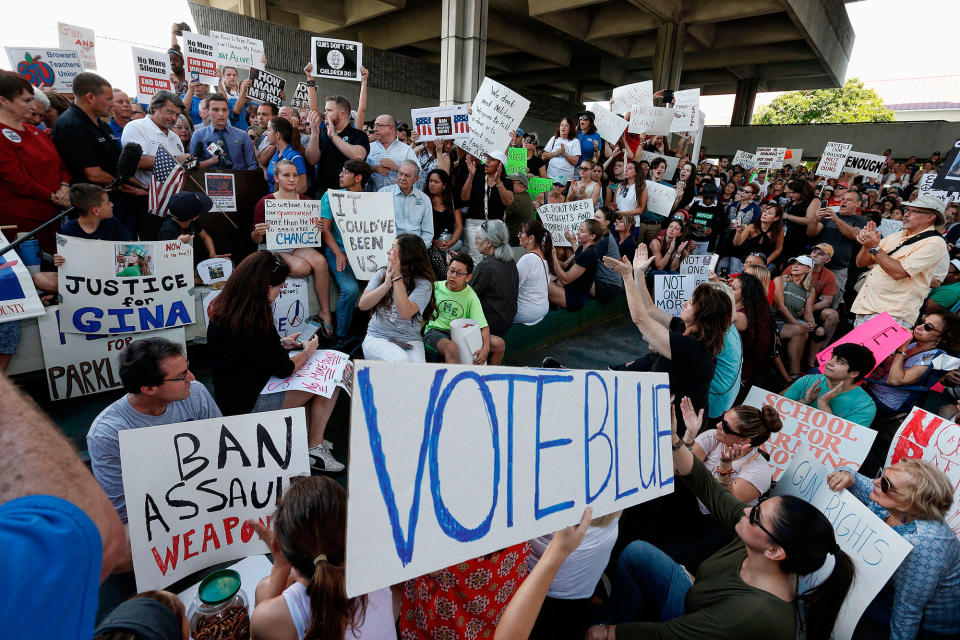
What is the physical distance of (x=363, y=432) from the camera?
3.47 ft

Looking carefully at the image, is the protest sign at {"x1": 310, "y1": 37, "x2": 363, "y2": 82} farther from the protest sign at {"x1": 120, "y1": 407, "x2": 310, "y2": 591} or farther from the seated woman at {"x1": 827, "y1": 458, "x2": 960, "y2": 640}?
the seated woman at {"x1": 827, "y1": 458, "x2": 960, "y2": 640}

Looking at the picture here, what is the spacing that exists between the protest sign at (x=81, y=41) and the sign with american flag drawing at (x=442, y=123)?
184 inches

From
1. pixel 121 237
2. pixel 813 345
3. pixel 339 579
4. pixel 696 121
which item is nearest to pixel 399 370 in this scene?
pixel 339 579

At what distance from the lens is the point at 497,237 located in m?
4.85

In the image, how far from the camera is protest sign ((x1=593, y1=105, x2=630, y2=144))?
8.16 m

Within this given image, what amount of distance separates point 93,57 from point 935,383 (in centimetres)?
1051

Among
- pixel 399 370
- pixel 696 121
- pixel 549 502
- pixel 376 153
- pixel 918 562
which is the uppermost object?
pixel 696 121

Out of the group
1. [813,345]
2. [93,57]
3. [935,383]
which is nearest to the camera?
[935,383]

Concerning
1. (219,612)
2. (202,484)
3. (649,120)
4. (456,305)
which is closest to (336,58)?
(456,305)

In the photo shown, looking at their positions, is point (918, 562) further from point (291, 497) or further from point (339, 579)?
point (291, 497)

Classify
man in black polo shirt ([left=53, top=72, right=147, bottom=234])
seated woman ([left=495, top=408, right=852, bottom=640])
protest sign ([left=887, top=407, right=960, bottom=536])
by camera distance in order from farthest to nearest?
man in black polo shirt ([left=53, top=72, right=147, bottom=234])
protest sign ([left=887, top=407, right=960, bottom=536])
seated woman ([left=495, top=408, right=852, bottom=640])

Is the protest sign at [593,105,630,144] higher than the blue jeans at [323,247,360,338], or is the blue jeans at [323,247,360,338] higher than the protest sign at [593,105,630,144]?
the protest sign at [593,105,630,144]

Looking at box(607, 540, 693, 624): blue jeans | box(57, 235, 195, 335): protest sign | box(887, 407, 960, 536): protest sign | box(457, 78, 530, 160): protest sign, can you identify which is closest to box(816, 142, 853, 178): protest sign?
box(457, 78, 530, 160): protest sign

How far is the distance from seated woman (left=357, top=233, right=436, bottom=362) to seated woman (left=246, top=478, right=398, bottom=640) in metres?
2.08
